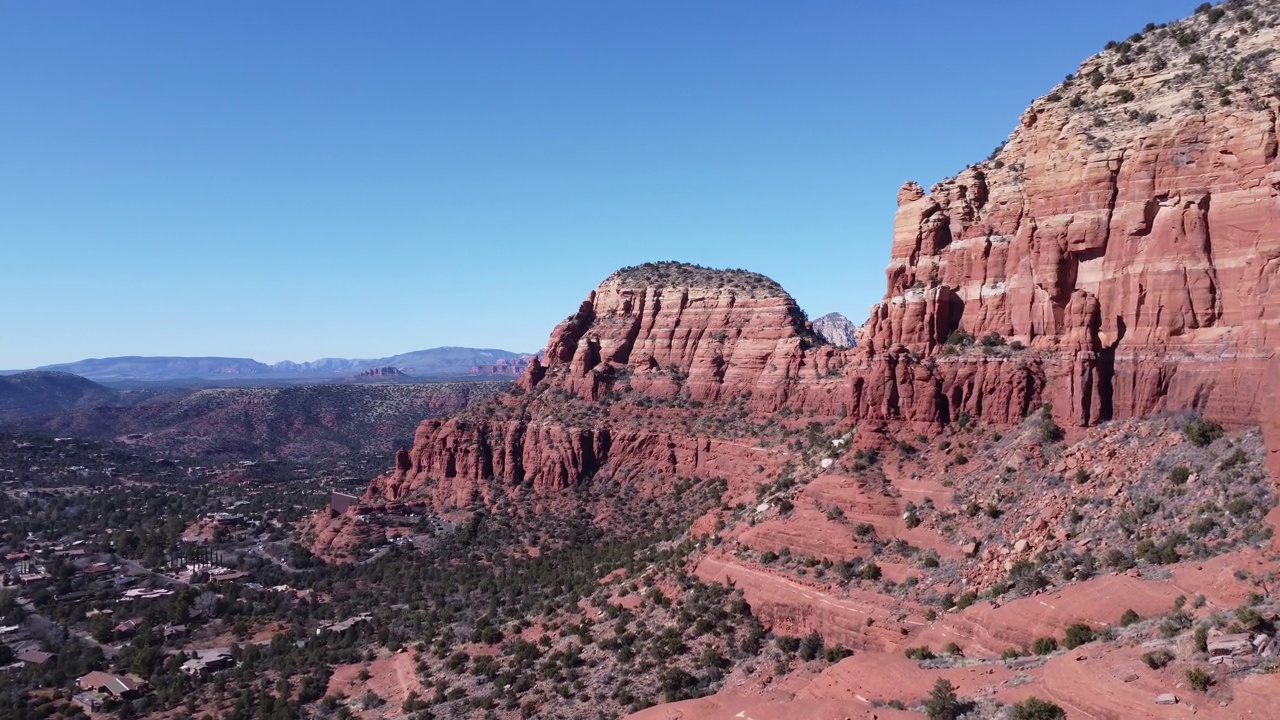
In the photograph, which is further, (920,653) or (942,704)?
(920,653)

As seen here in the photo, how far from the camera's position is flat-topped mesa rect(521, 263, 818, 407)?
7512 cm

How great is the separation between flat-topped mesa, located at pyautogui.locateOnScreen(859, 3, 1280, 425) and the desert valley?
0.13 m

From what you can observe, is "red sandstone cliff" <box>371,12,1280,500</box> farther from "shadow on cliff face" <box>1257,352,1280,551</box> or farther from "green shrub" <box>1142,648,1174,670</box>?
"green shrub" <box>1142,648,1174,670</box>

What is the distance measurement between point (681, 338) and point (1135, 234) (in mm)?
51290

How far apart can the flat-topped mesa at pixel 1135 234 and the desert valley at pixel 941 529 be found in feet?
0.44

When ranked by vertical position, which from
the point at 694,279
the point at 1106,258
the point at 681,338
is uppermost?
the point at 694,279

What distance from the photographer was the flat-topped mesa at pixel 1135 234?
30.8 m

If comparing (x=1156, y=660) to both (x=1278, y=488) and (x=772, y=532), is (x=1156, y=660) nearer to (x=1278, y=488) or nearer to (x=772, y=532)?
(x=1278, y=488)

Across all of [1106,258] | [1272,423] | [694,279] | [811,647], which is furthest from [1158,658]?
[694,279]

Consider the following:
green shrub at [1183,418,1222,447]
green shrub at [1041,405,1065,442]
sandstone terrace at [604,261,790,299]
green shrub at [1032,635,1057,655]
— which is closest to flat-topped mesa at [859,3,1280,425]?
green shrub at [1183,418,1222,447]

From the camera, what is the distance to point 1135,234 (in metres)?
34.2

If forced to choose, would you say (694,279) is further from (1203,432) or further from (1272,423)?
(1272,423)

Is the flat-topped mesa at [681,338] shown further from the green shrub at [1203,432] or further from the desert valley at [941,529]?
the green shrub at [1203,432]

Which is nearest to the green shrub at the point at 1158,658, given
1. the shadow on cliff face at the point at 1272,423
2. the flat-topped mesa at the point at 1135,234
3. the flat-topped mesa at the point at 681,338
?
the shadow on cliff face at the point at 1272,423
